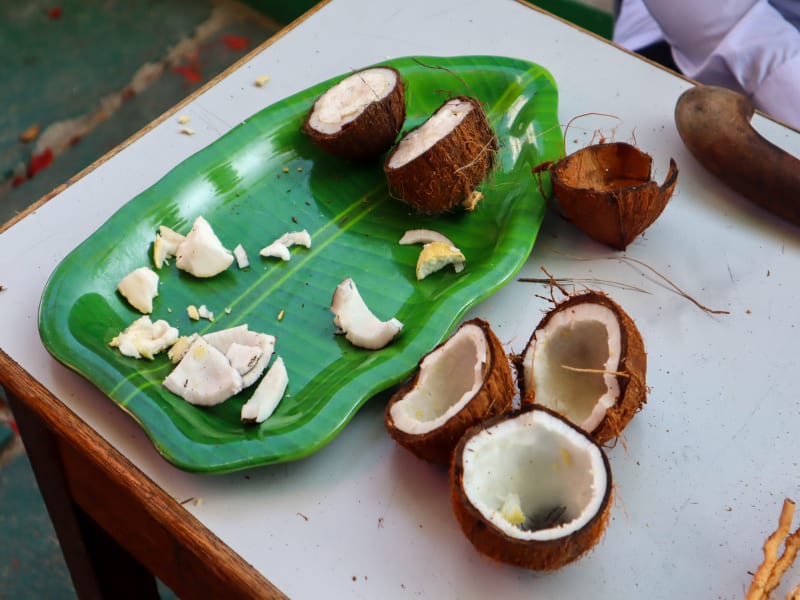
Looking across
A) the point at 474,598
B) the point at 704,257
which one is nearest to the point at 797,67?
the point at 704,257

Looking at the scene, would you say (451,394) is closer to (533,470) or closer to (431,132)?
(533,470)

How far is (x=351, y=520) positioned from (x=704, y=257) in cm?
54

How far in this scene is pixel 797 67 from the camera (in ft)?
4.63

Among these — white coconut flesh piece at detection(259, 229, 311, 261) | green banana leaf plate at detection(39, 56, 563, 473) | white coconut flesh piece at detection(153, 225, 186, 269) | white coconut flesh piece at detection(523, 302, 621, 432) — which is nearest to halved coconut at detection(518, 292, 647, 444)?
white coconut flesh piece at detection(523, 302, 621, 432)

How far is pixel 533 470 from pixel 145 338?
0.44m

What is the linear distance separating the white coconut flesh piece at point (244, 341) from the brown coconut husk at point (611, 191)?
0.39 m

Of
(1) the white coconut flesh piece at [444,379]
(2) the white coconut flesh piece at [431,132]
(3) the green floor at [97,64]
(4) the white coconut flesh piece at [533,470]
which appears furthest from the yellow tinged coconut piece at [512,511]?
(3) the green floor at [97,64]

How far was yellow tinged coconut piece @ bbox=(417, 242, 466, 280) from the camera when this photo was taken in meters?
1.12

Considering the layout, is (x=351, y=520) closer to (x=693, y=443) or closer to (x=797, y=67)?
(x=693, y=443)

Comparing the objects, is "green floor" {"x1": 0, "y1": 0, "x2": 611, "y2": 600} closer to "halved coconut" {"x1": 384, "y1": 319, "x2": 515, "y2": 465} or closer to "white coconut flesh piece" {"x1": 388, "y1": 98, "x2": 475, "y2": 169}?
"white coconut flesh piece" {"x1": 388, "y1": 98, "x2": 475, "y2": 169}

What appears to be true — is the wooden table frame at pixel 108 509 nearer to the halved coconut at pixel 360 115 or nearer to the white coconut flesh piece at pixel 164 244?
the white coconut flesh piece at pixel 164 244

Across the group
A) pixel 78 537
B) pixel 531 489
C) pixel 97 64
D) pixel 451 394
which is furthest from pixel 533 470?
pixel 97 64

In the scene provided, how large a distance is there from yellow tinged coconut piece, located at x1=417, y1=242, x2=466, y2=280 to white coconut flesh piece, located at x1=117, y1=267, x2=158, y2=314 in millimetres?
307

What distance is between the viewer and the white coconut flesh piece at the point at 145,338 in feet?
3.34
